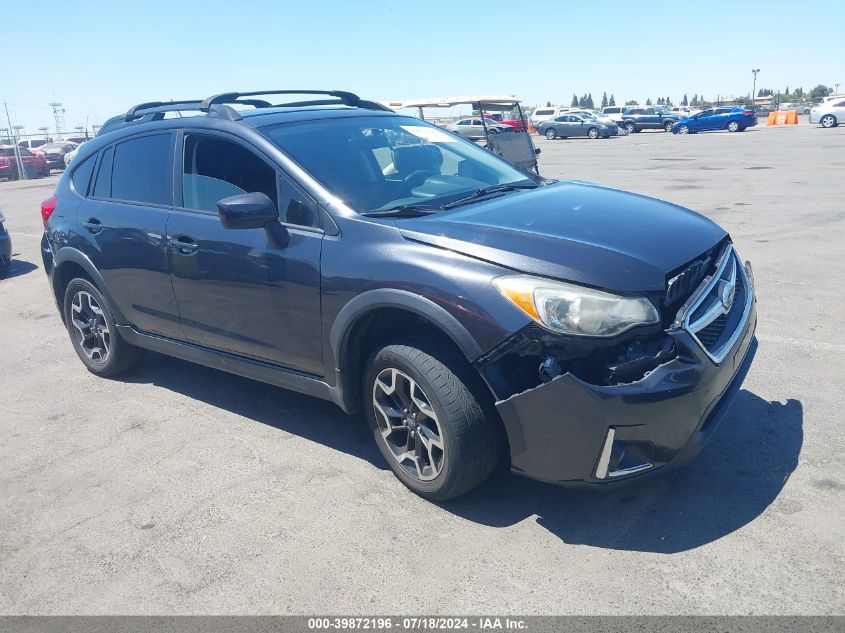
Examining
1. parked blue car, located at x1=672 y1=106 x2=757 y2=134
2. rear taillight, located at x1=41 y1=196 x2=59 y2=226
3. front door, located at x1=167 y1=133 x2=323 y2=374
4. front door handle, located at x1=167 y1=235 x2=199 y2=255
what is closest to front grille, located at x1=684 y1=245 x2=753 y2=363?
front door, located at x1=167 y1=133 x2=323 y2=374

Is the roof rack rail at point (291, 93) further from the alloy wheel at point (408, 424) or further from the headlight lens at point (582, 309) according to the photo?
the headlight lens at point (582, 309)

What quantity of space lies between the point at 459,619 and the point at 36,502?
2.39 metres

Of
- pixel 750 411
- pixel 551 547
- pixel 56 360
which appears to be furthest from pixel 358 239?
pixel 56 360

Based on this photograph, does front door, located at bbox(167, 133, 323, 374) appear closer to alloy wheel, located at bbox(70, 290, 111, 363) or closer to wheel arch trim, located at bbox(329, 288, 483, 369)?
wheel arch trim, located at bbox(329, 288, 483, 369)

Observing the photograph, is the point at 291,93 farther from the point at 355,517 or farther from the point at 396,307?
the point at 355,517

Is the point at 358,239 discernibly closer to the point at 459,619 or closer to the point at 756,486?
the point at 459,619

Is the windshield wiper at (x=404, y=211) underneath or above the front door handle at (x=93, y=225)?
above

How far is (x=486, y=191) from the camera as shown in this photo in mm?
4156

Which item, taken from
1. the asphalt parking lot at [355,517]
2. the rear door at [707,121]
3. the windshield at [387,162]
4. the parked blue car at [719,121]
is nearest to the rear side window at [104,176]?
the asphalt parking lot at [355,517]

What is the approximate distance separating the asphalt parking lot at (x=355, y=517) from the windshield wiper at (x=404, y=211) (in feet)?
4.36

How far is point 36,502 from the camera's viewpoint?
12.3 feet

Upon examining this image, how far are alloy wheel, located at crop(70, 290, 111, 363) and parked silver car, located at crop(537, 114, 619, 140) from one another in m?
39.4

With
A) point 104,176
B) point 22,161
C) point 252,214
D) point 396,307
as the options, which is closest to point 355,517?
point 396,307

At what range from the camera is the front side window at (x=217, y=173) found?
4020 mm
